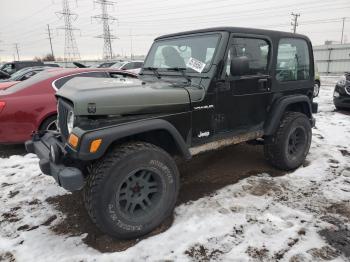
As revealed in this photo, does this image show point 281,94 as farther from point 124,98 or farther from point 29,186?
point 29,186

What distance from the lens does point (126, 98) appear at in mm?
3039

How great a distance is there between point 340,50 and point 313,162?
2618 cm

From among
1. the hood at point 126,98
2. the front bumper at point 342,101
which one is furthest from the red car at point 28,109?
the front bumper at point 342,101

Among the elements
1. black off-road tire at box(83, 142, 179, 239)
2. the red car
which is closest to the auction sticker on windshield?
black off-road tire at box(83, 142, 179, 239)

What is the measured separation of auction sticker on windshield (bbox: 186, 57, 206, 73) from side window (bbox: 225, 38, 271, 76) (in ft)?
0.97

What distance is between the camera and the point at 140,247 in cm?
301

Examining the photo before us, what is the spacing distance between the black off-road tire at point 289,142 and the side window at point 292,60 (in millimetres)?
594

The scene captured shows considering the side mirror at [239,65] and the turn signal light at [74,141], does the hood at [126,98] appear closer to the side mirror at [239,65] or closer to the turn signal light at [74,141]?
the turn signal light at [74,141]

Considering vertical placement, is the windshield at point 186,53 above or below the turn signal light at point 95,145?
above

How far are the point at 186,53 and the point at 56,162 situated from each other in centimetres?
205

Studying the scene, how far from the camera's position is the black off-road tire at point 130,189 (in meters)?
2.86

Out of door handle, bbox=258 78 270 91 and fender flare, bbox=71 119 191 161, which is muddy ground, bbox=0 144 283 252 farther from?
door handle, bbox=258 78 270 91

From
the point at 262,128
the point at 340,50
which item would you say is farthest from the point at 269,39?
the point at 340,50

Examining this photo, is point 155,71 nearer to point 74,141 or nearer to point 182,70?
point 182,70
